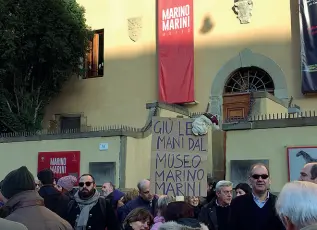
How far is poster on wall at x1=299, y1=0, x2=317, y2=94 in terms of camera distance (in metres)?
→ 15.1

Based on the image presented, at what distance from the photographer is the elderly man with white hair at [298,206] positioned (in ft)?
8.16

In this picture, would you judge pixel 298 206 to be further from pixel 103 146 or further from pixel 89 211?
pixel 103 146

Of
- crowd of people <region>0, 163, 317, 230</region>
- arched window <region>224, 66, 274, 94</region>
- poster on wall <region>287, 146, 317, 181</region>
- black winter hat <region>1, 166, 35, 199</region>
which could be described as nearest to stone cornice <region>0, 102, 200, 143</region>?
arched window <region>224, 66, 274, 94</region>

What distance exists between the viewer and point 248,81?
671 inches

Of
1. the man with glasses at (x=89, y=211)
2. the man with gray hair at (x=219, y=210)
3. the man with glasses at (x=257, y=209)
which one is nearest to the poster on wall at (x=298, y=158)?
the man with gray hair at (x=219, y=210)

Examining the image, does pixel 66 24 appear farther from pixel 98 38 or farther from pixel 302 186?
pixel 302 186

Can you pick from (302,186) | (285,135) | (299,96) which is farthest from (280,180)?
(302,186)

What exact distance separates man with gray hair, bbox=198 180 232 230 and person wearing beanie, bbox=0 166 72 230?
2431 mm

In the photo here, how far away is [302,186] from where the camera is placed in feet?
8.66

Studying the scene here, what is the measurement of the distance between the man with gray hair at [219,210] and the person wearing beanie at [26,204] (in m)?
2.43

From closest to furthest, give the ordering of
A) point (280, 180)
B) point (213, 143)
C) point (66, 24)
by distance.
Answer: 1. point (280, 180)
2. point (213, 143)
3. point (66, 24)

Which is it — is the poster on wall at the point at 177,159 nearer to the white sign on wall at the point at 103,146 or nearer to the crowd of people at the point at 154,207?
the crowd of people at the point at 154,207

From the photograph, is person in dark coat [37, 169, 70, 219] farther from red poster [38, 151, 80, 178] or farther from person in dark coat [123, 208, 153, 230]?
red poster [38, 151, 80, 178]

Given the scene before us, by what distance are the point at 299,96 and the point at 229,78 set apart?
2.64 m
